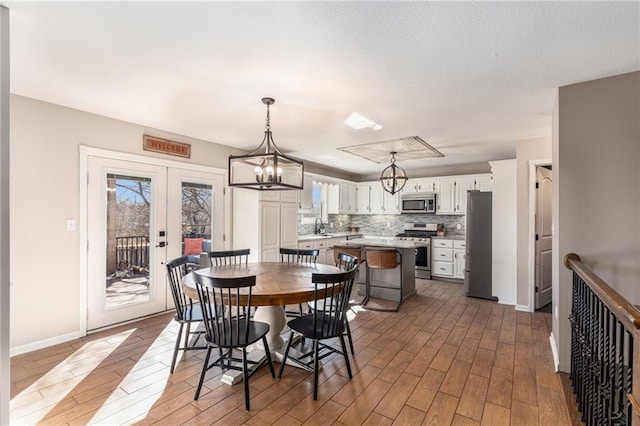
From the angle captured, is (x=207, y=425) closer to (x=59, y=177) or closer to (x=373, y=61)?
(x=373, y=61)

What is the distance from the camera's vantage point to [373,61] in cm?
226

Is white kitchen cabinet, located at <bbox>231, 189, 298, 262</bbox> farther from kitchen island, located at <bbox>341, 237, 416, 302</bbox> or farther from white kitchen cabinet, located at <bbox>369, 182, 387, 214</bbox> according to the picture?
white kitchen cabinet, located at <bbox>369, 182, 387, 214</bbox>

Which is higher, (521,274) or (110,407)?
(521,274)

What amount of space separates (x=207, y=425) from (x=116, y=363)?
4.43 feet

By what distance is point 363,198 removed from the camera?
7.80 metres

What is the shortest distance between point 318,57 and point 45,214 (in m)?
3.11

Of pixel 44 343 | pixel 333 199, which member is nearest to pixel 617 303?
pixel 44 343

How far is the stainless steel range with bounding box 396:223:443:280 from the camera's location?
638 centimetres

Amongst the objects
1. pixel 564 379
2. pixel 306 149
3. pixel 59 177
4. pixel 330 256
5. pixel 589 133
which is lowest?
pixel 564 379

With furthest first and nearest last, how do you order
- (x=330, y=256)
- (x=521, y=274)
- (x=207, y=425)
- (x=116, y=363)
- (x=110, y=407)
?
(x=330, y=256) < (x=521, y=274) < (x=116, y=363) < (x=110, y=407) < (x=207, y=425)

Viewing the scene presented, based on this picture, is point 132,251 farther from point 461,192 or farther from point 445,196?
point 461,192

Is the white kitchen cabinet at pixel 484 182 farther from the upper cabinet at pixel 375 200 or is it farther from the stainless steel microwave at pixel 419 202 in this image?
the upper cabinet at pixel 375 200

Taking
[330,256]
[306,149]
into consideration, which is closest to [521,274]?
[330,256]

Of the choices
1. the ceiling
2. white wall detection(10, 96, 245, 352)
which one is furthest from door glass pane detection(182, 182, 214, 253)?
white wall detection(10, 96, 245, 352)
